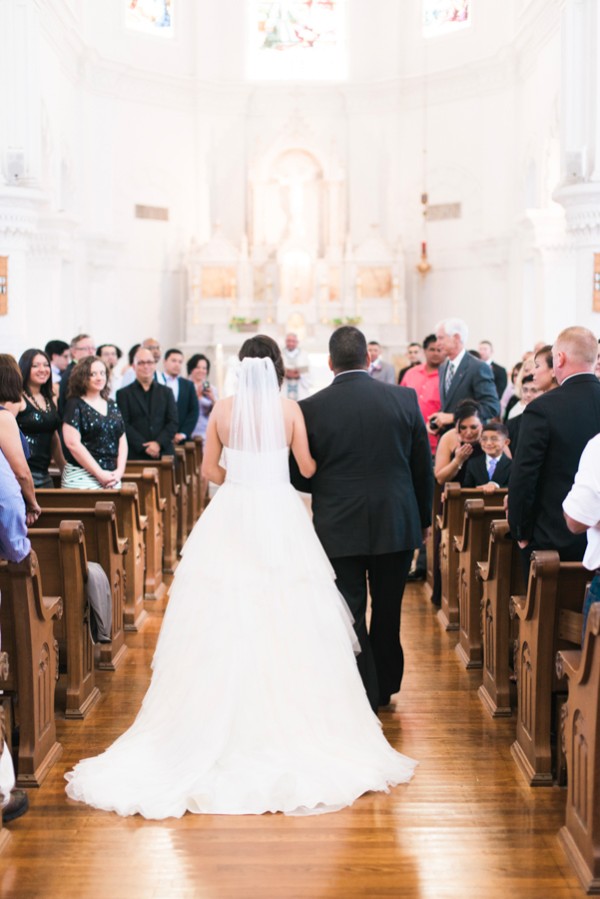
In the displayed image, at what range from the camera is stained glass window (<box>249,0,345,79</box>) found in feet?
70.2

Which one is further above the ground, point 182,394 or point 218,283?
point 218,283

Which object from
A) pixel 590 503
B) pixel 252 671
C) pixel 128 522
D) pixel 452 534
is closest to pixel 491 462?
pixel 452 534

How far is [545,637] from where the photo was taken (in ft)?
15.0

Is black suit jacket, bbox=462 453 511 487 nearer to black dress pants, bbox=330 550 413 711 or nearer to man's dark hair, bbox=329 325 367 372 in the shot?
black dress pants, bbox=330 550 413 711

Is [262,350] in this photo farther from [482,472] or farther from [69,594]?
[482,472]

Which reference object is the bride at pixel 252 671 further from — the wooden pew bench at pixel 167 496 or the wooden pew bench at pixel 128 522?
the wooden pew bench at pixel 167 496

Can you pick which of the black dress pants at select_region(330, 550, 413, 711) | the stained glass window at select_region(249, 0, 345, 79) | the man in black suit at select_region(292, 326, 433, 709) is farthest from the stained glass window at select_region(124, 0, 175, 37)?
the black dress pants at select_region(330, 550, 413, 711)

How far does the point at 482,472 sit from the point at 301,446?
257 cm

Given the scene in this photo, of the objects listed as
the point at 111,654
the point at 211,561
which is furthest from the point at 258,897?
the point at 111,654

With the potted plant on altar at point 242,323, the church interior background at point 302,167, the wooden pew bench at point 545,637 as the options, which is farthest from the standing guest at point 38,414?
the potted plant on altar at point 242,323

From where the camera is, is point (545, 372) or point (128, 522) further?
point (128, 522)

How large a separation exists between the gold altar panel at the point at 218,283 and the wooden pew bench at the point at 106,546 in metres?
13.8

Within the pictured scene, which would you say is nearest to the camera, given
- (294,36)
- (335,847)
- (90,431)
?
(335,847)

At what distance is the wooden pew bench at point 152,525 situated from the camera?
7746 millimetres
